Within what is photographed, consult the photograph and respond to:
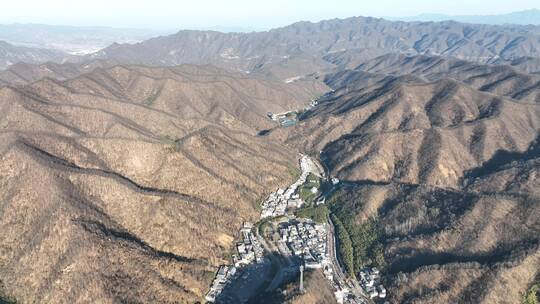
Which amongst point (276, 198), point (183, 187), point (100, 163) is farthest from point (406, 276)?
point (100, 163)

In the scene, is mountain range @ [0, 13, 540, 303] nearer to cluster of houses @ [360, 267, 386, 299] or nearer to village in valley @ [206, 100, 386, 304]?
cluster of houses @ [360, 267, 386, 299]

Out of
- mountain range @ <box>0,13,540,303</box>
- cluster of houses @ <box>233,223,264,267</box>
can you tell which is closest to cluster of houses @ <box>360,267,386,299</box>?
mountain range @ <box>0,13,540,303</box>

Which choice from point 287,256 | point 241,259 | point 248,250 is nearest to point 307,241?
point 287,256

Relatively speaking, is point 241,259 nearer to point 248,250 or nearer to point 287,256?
point 248,250

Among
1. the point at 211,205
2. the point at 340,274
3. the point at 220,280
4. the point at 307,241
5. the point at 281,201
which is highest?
the point at 211,205

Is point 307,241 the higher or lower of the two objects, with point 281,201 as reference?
higher

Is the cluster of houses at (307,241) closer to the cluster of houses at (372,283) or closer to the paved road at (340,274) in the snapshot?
the paved road at (340,274)

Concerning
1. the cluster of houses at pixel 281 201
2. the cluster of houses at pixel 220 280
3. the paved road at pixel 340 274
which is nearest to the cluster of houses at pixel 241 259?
the cluster of houses at pixel 220 280
